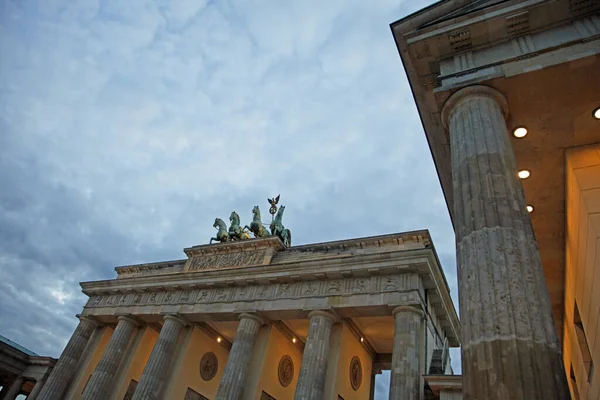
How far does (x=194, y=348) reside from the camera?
971 inches

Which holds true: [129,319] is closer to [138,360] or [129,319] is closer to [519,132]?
[138,360]

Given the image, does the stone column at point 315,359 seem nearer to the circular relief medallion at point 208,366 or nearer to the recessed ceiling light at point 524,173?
the circular relief medallion at point 208,366

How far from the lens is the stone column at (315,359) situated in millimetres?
17297

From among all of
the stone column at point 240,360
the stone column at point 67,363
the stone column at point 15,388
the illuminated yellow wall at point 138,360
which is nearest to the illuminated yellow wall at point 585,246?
the stone column at point 240,360

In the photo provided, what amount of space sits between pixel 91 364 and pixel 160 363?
8263 millimetres

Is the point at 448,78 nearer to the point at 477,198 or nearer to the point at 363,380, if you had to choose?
the point at 477,198

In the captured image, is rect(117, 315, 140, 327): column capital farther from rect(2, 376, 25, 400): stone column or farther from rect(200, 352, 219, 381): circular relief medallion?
rect(2, 376, 25, 400): stone column

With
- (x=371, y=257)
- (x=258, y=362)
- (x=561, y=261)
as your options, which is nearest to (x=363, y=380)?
(x=258, y=362)

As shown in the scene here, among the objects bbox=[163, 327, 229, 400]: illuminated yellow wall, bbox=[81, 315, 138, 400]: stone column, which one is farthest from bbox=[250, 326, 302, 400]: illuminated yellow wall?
bbox=[81, 315, 138, 400]: stone column

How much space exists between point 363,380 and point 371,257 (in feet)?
26.1

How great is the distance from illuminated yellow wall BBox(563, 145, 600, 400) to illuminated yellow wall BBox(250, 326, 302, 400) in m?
14.0

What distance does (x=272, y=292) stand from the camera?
21844 mm

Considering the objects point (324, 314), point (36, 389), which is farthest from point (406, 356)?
point (36, 389)

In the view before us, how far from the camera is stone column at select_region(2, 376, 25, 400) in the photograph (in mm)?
30844
